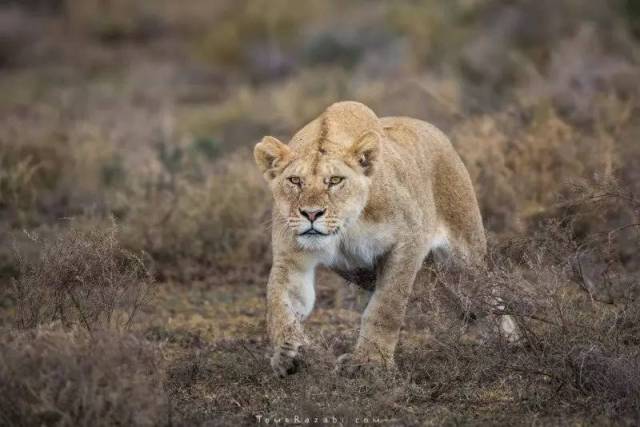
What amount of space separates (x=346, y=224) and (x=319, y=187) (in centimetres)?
27

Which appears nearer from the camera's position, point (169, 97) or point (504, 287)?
point (504, 287)

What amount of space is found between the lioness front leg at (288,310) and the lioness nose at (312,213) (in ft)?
1.50

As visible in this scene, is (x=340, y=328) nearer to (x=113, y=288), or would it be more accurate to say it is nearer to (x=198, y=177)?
(x=113, y=288)

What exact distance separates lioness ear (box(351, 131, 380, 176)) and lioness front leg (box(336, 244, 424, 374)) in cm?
53

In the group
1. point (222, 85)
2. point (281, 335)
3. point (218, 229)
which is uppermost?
point (281, 335)

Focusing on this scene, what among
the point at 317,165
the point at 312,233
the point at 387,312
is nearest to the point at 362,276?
the point at 387,312

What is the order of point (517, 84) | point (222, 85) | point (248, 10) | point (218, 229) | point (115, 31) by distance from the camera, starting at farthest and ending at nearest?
point (115, 31)
point (248, 10)
point (222, 85)
point (517, 84)
point (218, 229)

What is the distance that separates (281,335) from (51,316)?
4.22ft

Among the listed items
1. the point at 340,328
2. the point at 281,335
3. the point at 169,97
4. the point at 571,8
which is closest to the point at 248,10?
the point at 169,97

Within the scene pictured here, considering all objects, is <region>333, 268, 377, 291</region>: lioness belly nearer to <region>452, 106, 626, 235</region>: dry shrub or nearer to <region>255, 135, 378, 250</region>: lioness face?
<region>255, 135, 378, 250</region>: lioness face

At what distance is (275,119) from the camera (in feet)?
52.2

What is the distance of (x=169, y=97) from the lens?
68.5 ft

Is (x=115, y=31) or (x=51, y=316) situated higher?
(x=51, y=316)

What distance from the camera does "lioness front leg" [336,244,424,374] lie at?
6375 mm
